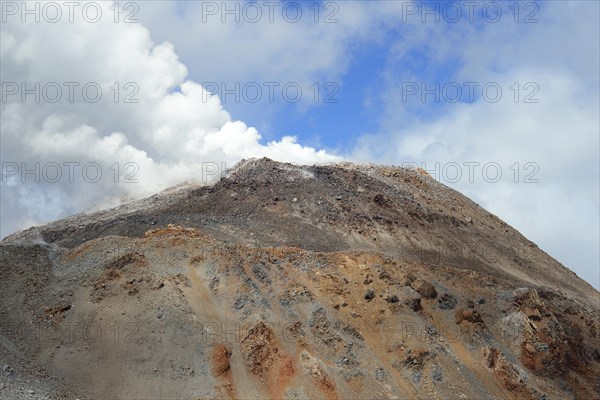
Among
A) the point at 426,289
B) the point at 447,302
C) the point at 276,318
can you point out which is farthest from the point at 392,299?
the point at 276,318

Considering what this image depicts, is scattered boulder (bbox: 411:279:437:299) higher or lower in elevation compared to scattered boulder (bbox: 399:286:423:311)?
higher

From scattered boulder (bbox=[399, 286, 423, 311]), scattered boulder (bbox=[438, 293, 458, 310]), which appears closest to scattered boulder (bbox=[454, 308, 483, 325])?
scattered boulder (bbox=[438, 293, 458, 310])

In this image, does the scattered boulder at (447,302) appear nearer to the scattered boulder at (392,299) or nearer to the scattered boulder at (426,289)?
the scattered boulder at (426,289)

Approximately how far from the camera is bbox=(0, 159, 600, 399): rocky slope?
28.5 m

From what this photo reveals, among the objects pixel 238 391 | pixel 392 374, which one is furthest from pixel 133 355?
pixel 392 374

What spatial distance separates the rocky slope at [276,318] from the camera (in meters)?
28.5

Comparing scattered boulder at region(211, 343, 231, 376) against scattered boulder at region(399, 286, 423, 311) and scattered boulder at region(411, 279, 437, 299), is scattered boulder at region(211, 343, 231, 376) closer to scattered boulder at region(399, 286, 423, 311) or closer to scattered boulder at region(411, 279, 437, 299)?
scattered boulder at region(399, 286, 423, 311)

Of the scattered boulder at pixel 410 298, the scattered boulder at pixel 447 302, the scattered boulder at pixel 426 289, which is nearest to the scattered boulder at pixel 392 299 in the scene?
the scattered boulder at pixel 410 298

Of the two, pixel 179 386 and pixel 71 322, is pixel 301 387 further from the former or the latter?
pixel 71 322

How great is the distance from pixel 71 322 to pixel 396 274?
18101 mm

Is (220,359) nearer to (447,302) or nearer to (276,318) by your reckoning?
(276,318)

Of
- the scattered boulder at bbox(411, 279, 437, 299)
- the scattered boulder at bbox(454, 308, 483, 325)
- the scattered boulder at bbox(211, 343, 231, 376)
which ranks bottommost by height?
the scattered boulder at bbox(211, 343, 231, 376)

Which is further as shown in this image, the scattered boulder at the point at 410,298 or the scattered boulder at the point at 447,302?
the scattered boulder at the point at 447,302

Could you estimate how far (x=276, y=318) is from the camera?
31.3 meters
